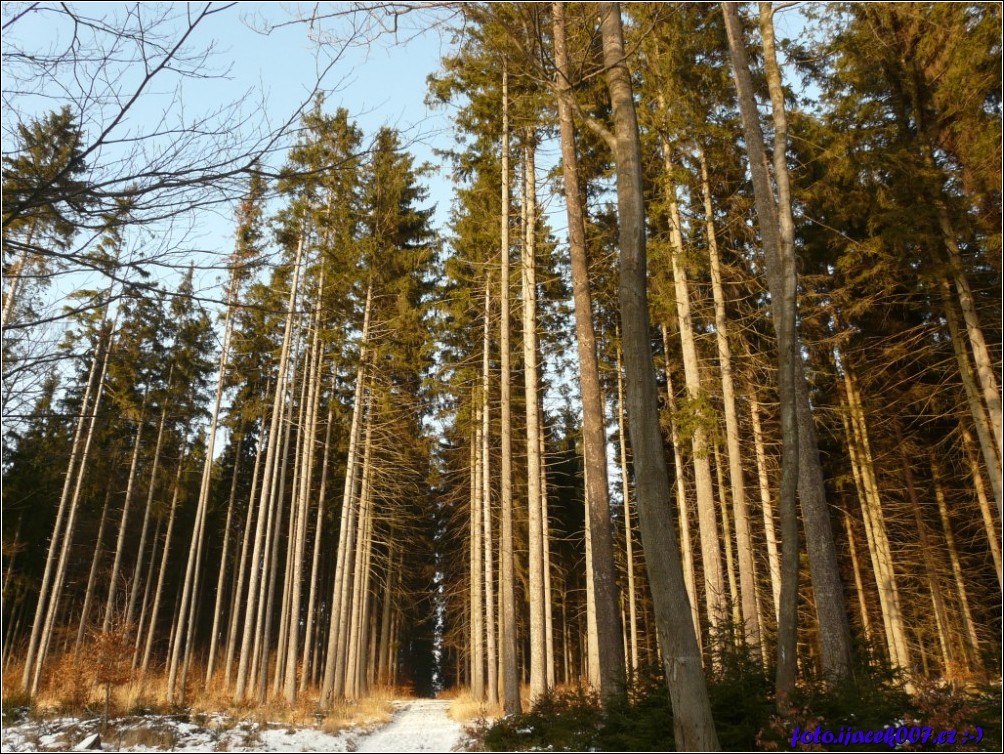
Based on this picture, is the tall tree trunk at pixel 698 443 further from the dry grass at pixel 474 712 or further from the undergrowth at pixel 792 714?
the dry grass at pixel 474 712

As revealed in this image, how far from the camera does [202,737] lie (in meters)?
8.02

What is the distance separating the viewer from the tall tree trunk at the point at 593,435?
7758 mm

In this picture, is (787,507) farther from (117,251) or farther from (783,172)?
(117,251)

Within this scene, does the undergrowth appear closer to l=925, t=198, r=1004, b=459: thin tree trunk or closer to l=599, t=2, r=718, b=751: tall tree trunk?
l=599, t=2, r=718, b=751: tall tree trunk

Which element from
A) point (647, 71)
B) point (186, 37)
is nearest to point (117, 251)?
point (186, 37)

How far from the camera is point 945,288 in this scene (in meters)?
11.0

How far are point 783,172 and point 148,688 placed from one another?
54.4 ft

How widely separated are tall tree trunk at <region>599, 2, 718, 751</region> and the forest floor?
14.1 ft

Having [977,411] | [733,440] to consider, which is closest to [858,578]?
[977,411]

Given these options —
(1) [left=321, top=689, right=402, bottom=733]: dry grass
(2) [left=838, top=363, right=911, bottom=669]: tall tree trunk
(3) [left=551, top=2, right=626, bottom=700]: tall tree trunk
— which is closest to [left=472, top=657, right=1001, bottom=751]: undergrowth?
(3) [left=551, top=2, right=626, bottom=700]: tall tree trunk

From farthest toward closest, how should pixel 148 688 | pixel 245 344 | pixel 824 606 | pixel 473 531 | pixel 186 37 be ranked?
pixel 245 344 < pixel 473 531 < pixel 148 688 < pixel 824 606 < pixel 186 37

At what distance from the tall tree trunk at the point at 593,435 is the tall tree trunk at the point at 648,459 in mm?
1440

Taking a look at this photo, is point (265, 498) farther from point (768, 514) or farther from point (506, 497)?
point (768, 514)

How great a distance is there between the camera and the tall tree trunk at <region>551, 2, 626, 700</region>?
25.5ft
